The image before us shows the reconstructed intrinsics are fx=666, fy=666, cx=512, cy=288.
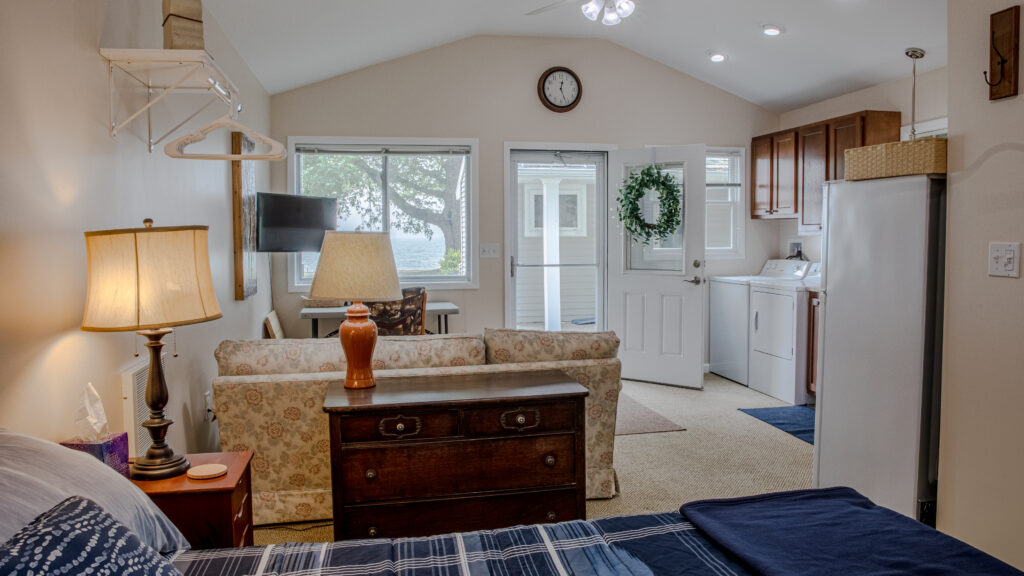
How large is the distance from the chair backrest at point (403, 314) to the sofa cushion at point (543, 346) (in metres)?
1.88

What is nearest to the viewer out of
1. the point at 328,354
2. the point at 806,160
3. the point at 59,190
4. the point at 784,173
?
the point at 59,190

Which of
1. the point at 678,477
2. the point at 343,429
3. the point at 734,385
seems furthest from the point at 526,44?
the point at 343,429

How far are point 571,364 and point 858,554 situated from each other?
1745 mm

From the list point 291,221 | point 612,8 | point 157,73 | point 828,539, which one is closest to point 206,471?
point 157,73

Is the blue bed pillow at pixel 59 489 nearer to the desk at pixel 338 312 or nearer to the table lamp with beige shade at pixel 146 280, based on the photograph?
the table lamp with beige shade at pixel 146 280

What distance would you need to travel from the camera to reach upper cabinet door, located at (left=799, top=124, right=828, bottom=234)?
5082 mm

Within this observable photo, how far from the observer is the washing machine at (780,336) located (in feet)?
16.2

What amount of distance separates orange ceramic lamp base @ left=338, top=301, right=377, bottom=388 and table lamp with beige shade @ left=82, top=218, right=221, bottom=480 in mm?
816

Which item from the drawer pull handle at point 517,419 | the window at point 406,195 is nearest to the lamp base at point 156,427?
the drawer pull handle at point 517,419

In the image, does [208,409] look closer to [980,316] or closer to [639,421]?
[639,421]

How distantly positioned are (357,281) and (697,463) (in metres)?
2.31

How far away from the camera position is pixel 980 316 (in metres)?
2.35

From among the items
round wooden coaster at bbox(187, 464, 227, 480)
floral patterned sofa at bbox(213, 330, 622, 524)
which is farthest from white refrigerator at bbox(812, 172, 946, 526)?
round wooden coaster at bbox(187, 464, 227, 480)

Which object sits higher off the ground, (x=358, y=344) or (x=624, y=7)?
(x=624, y=7)
